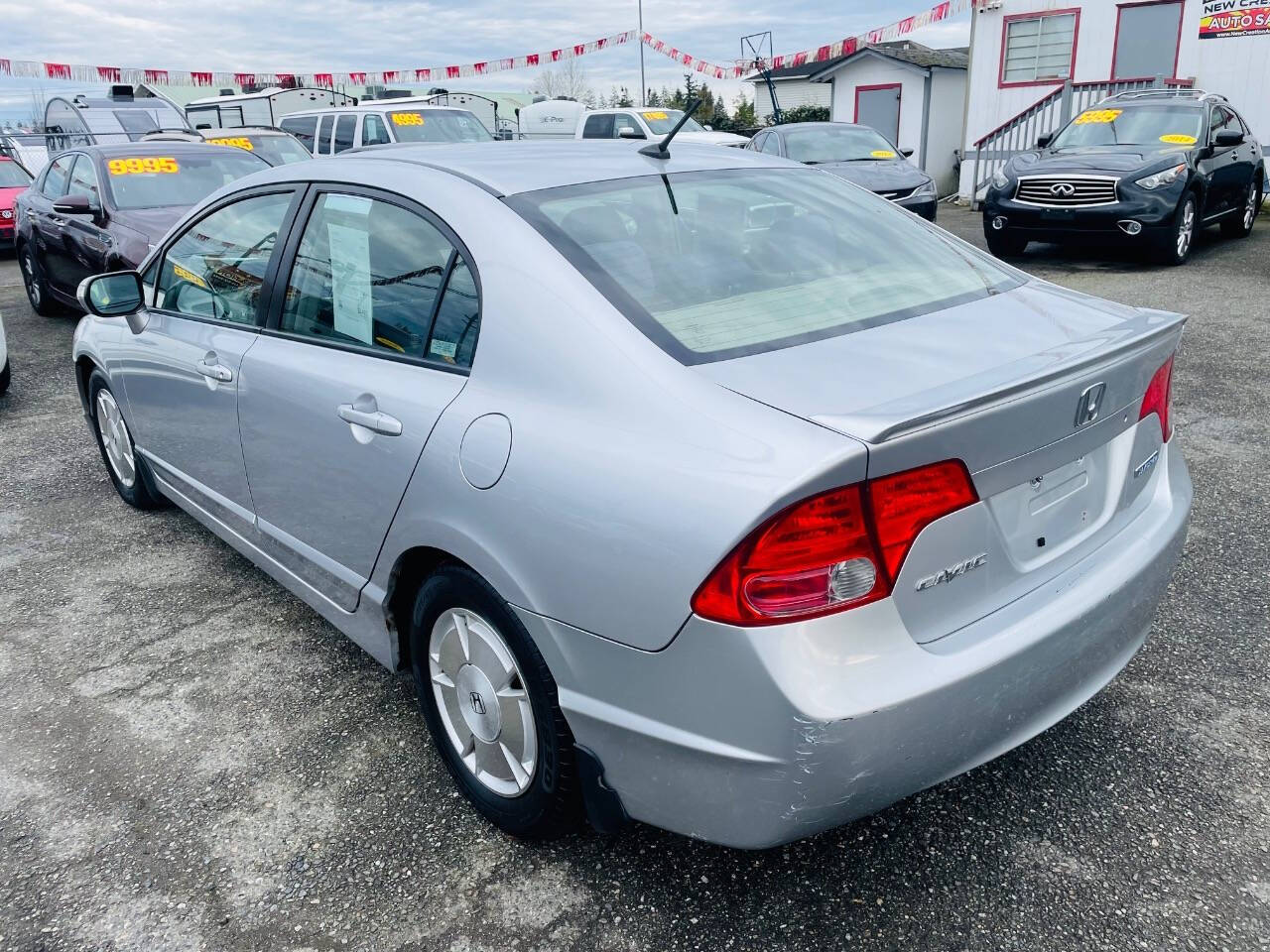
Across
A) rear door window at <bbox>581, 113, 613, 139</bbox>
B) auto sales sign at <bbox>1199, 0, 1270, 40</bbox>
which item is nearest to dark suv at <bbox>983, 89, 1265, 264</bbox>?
auto sales sign at <bbox>1199, 0, 1270, 40</bbox>

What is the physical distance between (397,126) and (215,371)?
1211 cm

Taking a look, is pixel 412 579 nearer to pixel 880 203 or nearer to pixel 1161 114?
pixel 880 203

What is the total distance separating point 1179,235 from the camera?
32.8 feet

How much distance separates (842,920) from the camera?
7.03 ft

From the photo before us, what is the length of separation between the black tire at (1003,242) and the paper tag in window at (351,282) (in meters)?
9.26

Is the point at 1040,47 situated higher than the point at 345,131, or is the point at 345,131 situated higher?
the point at 1040,47

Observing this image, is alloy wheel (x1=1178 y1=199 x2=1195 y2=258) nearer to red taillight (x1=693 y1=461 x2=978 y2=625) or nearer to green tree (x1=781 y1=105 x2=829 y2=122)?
red taillight (x1=693 y1=461 x2=978 y2=625)

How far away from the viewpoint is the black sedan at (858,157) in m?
11.6

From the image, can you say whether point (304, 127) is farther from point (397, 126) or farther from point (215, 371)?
point (215, 371)

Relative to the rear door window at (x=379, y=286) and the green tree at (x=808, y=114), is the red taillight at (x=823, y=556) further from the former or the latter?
the green tree at (x=808, y=114)

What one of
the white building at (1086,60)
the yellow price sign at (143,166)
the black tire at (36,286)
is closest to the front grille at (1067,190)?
the white building at (1086,60)

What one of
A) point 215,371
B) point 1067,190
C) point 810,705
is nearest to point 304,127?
point 1067,190

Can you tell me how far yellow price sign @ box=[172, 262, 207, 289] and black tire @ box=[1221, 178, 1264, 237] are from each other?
39.3 feet

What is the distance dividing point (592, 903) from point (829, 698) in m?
0.87
